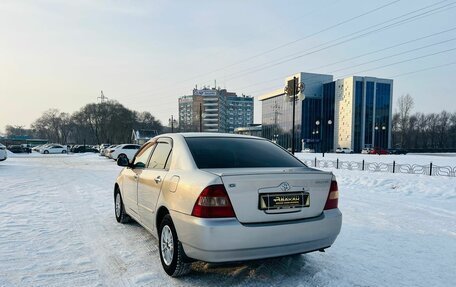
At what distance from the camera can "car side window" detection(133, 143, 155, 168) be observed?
4980 millimetres

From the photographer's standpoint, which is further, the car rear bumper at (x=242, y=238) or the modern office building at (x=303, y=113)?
the modern office building at (x=303, y=113)

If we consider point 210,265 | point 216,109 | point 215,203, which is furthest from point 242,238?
point 216,109

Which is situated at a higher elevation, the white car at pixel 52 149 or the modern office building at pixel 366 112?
the modern office building at pixel 366 112

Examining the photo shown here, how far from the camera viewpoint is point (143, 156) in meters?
5.23

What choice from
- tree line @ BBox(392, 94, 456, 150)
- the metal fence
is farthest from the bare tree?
the metal fence

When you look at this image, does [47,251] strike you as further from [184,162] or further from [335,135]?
[335,135]

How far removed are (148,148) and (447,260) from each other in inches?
184

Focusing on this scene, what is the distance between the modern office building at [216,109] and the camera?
154m

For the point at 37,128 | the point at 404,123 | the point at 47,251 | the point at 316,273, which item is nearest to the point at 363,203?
the point at 316,273

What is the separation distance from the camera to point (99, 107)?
3516 inches

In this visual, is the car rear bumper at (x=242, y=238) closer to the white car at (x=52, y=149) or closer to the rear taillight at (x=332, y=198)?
the rear taillight at (x=332, y=198)

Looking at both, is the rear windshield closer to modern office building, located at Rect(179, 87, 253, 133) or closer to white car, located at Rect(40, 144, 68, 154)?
white car, located at Rect(40, 144, 68, 154)

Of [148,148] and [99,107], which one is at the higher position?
[99,107]

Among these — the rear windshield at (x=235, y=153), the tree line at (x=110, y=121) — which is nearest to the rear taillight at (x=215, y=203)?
the rear windshield at (x=235, y=153)
